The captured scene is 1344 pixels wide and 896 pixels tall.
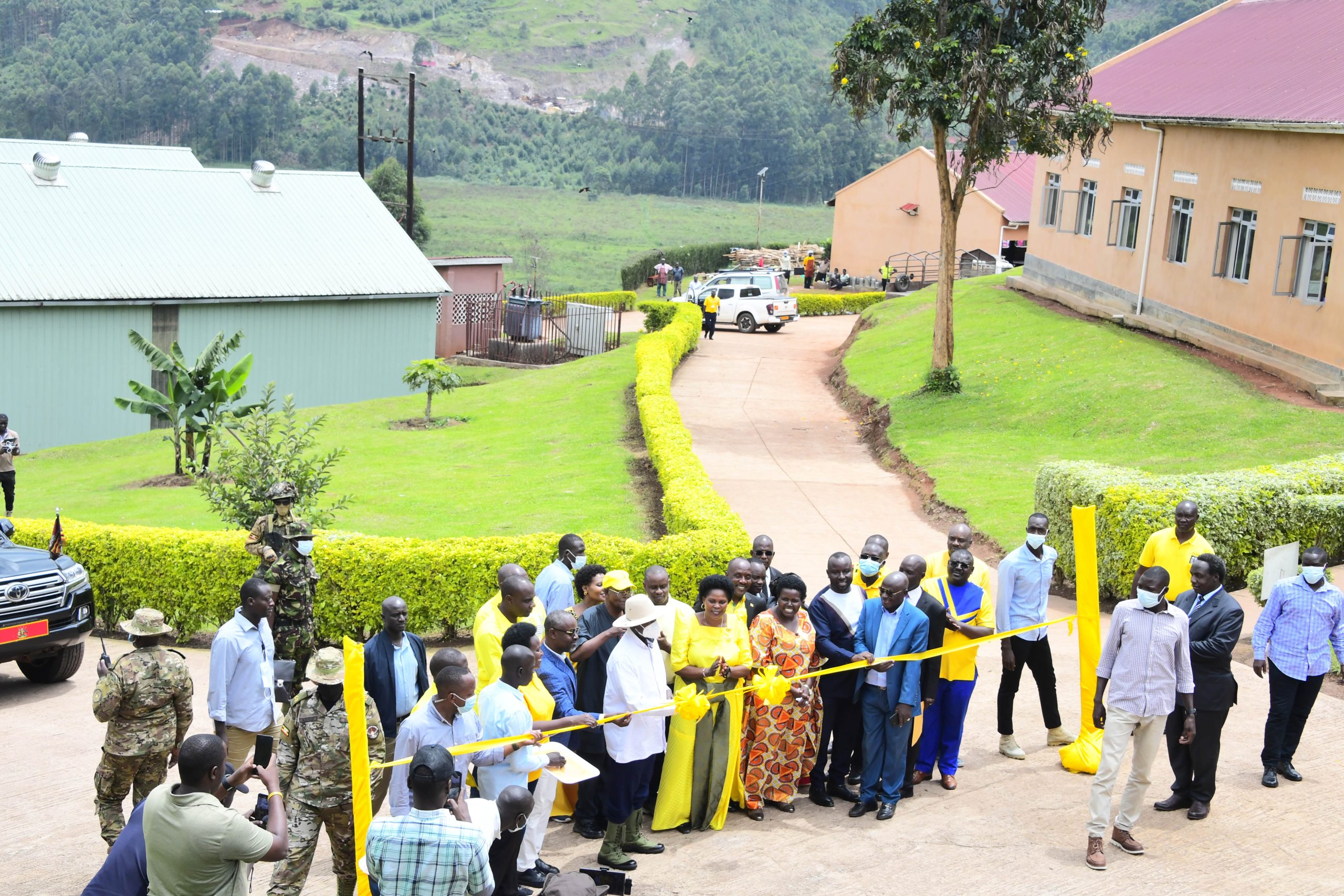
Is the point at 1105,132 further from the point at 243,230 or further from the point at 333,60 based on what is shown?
the point at 333,60

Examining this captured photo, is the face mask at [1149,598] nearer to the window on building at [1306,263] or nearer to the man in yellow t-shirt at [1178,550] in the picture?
the man in yellow t-shirt at [1178,550]

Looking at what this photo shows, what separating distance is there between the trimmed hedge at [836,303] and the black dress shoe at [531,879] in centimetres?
4070

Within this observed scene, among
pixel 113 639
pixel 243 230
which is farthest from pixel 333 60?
pixel 113 639

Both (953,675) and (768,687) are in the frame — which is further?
(953,675)

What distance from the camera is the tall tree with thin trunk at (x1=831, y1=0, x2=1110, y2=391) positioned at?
915 inches

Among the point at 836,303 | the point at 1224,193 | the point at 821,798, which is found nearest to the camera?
the point at 821,798

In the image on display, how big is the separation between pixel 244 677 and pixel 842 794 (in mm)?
3921

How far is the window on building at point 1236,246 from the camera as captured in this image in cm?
2445

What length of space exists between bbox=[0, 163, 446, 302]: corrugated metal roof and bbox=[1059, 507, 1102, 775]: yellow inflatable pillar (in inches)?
991

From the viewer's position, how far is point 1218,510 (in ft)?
41.6

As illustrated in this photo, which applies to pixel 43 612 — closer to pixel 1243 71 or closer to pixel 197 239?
pixel 197 239

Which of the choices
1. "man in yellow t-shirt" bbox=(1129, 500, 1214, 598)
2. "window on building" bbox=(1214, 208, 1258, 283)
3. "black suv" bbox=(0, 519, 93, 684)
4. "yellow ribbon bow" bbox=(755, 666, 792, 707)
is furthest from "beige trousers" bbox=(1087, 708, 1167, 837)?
"window on building" bbox=(1214, 208, 1258, 283)

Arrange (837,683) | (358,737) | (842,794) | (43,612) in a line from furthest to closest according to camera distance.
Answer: (43,612) < (842,794) < (837,683) < (358,737)

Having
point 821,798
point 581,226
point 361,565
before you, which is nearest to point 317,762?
point 821,798
